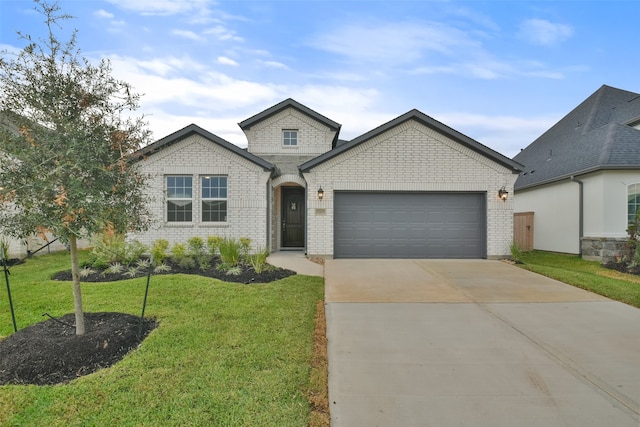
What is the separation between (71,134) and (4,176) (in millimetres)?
766

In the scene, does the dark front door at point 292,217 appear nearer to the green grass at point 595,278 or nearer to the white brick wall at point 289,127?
the white brick wall at point 289,127

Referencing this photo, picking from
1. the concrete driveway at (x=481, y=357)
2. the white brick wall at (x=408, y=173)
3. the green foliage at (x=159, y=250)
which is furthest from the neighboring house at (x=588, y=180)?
the green foliage at (x=159, y=250)

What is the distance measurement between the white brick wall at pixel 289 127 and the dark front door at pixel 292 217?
1.80 metres

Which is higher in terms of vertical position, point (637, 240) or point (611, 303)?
point (637, 240)

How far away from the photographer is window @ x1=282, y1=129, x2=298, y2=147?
45.6 ft

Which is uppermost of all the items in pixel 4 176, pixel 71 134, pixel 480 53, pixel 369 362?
pixel 480 53

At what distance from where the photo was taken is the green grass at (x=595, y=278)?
21.7 ft

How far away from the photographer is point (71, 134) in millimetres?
3598

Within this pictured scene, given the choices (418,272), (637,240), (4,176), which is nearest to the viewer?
(4,176)

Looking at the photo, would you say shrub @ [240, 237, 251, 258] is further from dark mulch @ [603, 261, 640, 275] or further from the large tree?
dark mulch @ [603, 261, 640, 275]

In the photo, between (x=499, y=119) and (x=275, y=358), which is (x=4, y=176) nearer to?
(x=275, y=358)

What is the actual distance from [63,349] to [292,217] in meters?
10.1

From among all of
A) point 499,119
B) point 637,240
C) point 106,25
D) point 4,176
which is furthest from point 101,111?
point 499,119

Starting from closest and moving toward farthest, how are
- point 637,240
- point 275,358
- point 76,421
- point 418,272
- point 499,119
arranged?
point 76,421
point 275,358
point 418,272
point 637,240
point 499,119
